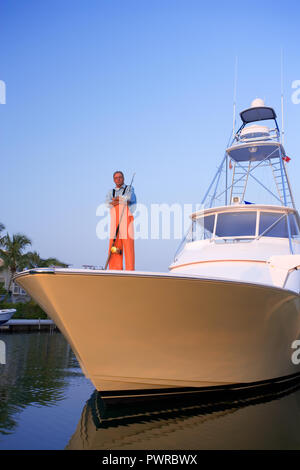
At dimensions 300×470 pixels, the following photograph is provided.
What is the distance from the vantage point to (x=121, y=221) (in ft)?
17.9

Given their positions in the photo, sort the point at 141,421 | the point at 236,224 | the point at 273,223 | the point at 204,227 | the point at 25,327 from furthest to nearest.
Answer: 1. the point at 25,327
2. the point at 204,227
3. the point at 236,224
4. the point at 273,223
5. the point at 141,421

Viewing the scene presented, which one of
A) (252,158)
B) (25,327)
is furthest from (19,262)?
(252,158)

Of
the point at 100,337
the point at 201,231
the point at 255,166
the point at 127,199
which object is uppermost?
the point at 255,166

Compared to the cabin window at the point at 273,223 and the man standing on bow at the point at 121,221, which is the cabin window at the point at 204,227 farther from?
the man standing on bow at the point at 121,221

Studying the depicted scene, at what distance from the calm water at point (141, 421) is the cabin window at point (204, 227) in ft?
11.6

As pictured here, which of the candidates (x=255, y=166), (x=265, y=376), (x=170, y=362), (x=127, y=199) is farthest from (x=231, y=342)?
(x=255, y=166)

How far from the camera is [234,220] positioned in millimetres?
8461

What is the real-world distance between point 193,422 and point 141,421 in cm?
67

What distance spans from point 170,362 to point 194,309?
0.90 metres

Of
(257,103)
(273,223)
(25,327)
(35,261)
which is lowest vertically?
(25,327)

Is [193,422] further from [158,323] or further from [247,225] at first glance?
[247,225]

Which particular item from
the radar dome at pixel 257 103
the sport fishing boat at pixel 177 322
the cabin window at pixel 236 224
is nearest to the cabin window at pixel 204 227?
the cabin window at pixel 236 224

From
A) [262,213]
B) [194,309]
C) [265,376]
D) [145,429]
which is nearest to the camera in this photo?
[145,429]
